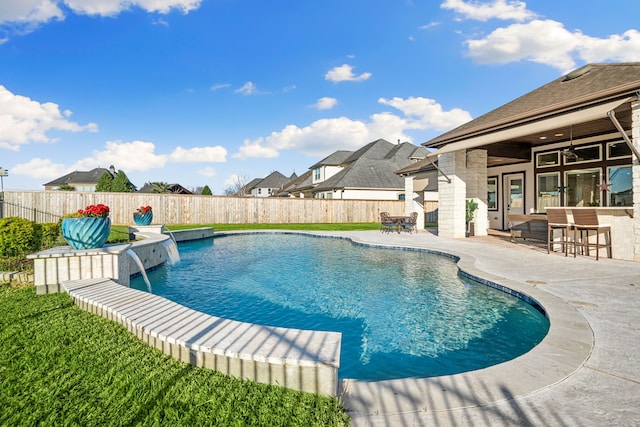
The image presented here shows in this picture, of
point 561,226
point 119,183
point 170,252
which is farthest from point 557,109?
point 119,183

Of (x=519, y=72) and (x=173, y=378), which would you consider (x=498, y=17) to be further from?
(x=173, y=378)

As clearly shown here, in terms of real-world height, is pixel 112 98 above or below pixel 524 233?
above

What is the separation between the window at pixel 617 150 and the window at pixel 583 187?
26.3 inches

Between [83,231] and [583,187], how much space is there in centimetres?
1540

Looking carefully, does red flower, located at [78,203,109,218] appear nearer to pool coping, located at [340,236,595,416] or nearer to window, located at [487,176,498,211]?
pool coping, located at [340,236,595,416]

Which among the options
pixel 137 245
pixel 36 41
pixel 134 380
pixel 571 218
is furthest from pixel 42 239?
pixel 571 218

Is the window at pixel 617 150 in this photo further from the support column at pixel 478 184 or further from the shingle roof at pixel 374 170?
the shingle roof at pixel 374 170

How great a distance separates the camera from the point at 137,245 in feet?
25.3

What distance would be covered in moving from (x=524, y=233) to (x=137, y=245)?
12174 mm

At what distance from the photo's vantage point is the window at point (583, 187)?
11.5 m

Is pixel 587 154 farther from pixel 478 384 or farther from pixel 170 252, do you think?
pixel 170 252

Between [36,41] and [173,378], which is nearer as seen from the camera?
[173,378]

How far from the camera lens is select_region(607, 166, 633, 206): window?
10.5 m

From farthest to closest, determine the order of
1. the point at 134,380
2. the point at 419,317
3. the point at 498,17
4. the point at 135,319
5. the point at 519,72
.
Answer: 1. the point at 519,72
2. the point at 498,17
3. the point at 419,317
4. the point at 135,319
5. the point at 134,380
